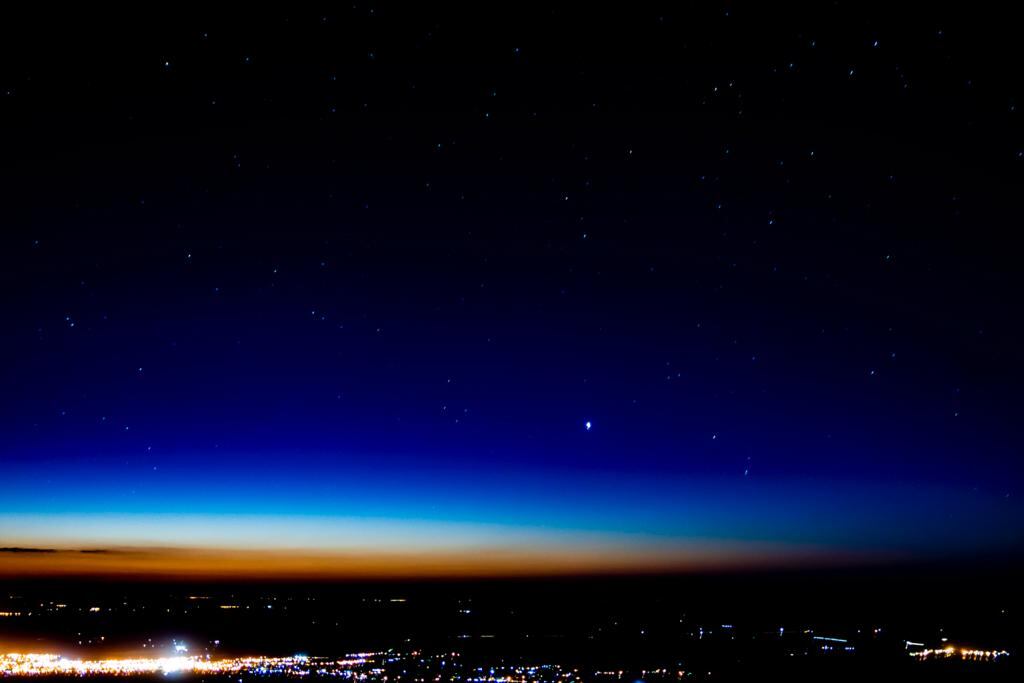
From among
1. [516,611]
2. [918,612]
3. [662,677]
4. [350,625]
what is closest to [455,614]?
[516,611]

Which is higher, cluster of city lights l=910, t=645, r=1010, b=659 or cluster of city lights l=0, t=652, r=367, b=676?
cluster of city lights l=0, t=652, r=367, b=676

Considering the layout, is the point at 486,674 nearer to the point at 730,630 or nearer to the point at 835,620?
the point at 730,630

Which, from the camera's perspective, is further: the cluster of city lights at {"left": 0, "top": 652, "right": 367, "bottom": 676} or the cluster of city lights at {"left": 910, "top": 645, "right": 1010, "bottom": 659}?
the cluster of city lights at {"left": 910, "top": 645, "right": 1010, "bottom": 659}

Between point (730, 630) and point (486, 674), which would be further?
point (730, 630)

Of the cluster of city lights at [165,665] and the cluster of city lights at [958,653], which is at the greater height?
the cluster of city lights at [165,665]

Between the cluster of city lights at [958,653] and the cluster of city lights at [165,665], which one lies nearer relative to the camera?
the cluster of city lights at [165,665]
